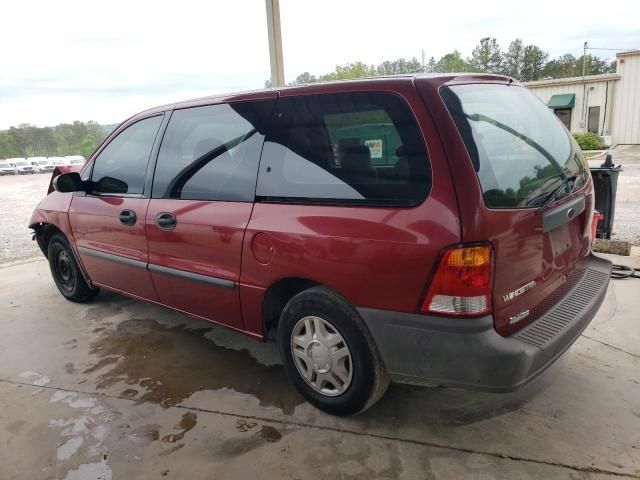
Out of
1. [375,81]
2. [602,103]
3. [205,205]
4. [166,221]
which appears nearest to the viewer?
[375,81]

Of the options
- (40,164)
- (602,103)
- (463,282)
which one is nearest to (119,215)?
(463,282)

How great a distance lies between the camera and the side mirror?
146 inches

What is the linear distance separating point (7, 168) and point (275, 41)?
37212 millimetres

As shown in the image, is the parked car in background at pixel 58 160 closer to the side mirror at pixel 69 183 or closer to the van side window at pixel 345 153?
the side mirror at pixel 69 183

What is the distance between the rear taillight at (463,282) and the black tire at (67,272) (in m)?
3.53

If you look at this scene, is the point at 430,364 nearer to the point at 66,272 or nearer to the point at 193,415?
the point at 193,415

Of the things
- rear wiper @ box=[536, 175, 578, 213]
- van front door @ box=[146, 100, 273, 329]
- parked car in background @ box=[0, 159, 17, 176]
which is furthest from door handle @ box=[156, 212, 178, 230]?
parked car in background @ box=[0, 159, 17, 176]

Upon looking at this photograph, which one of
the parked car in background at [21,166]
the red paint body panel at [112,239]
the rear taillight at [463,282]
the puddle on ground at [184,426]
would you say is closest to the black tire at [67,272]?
the red paint body panel at [112,239]

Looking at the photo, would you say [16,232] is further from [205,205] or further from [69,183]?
[205,205]

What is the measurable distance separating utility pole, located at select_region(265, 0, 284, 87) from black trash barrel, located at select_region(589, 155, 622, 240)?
3.74 meters

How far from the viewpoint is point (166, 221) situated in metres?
3.04

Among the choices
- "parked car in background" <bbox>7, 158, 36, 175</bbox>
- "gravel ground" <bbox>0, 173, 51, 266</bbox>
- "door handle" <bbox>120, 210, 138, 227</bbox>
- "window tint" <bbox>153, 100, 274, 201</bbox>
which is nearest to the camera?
"window tint" <bbox>153, 100, 274, 201</bbox>

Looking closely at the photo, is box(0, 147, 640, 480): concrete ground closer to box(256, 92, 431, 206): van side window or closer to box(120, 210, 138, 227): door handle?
box(120, 210, 138, 227): door handle

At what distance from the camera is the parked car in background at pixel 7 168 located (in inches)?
1389
